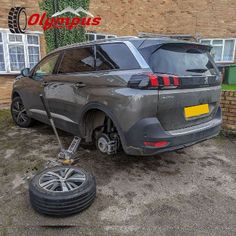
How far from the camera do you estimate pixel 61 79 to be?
12.5ft

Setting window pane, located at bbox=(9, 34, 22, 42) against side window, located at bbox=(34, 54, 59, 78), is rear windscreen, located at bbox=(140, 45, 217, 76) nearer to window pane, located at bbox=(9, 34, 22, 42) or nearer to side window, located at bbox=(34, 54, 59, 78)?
side window, located at bbox=(34, 54, 59, 78)

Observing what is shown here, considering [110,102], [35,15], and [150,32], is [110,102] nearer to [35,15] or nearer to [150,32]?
[35,15]

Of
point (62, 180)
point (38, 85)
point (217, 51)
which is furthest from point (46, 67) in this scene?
Result: point (217, 51)

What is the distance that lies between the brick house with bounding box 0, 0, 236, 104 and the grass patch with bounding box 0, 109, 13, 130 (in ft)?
5.22

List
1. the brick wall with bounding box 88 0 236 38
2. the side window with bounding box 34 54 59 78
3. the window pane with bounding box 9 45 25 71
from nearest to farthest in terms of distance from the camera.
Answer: the side window with bounding box 34 54 59 78, the window pane with bounding box 9 45 25 71, the brick wall with bounding box 88 0 236 38

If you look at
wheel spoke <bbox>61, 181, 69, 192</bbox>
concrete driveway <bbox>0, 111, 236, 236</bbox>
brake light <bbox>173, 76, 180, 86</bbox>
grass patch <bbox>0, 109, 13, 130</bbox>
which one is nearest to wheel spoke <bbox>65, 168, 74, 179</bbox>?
wheel spoke <bbox>61, 181, 69, 192</bbox>

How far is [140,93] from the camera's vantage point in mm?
2637

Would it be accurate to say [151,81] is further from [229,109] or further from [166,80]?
[229,109]

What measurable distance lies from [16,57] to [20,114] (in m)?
4.06

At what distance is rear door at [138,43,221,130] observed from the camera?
9.02 feet

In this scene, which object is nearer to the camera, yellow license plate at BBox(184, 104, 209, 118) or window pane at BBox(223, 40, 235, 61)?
yellow license plate at BBox(184, 104, 209, 118)

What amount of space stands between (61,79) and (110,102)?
127 cm

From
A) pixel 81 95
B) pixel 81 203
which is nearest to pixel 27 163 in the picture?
pixel 81 95

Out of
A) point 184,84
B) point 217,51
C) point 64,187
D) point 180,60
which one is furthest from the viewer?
point 217,51
